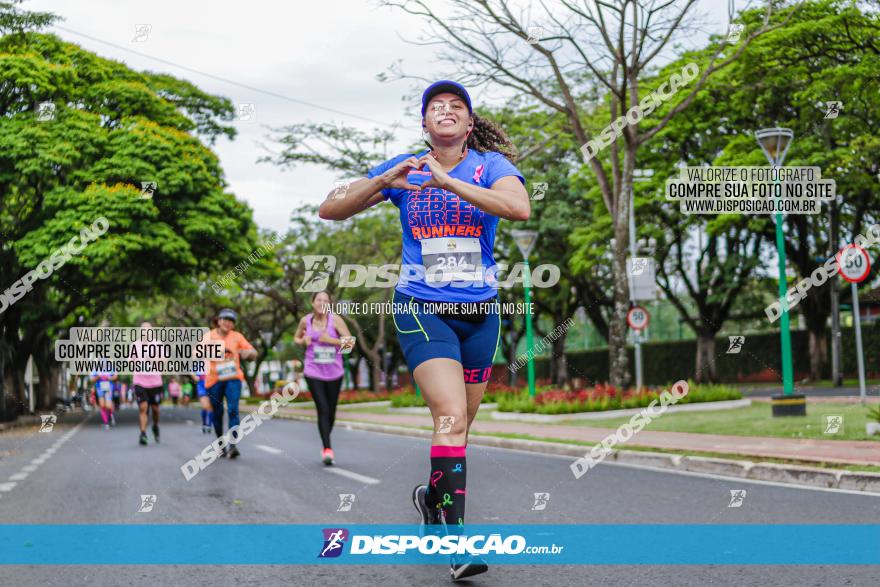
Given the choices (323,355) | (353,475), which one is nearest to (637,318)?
(323,355)

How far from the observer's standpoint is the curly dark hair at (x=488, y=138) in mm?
4457

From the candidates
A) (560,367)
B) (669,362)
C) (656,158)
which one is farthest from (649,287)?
(560,367)

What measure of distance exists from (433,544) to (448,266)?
4.97ft

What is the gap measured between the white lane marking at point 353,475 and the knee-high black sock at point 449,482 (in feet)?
15.4

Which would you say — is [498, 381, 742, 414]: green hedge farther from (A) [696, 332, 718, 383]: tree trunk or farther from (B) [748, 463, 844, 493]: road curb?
(A) [696, 332, 718, 383]: tree trunk

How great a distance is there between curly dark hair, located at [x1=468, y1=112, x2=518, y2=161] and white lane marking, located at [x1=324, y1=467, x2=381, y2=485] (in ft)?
15.3

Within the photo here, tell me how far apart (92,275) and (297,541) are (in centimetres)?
2462

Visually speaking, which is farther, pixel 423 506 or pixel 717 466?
pixel 717 466

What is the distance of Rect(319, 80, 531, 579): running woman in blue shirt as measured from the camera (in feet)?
12.8

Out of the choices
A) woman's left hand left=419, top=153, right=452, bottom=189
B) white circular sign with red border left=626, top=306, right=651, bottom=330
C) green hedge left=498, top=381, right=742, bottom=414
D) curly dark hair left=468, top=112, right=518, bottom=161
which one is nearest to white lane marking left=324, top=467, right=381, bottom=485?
curly dark hair left=468, top=112, right=518, bottom=161

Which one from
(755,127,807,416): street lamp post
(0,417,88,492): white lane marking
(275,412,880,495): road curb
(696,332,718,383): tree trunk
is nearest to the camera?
(275,412,880,495): road curb

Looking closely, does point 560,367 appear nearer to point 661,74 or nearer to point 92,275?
point 661,74

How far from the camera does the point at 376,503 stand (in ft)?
23.2

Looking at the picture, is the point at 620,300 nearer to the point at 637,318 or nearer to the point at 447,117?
the point at 637,318
